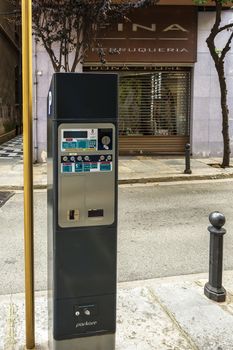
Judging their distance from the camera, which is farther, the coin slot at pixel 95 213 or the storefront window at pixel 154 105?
the storefront window at pixel 154 105

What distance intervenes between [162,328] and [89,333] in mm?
959

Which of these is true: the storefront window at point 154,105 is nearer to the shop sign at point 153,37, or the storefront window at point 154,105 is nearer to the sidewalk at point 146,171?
→ the shop sign at point 153,37

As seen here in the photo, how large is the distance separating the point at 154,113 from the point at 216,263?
12.6 m

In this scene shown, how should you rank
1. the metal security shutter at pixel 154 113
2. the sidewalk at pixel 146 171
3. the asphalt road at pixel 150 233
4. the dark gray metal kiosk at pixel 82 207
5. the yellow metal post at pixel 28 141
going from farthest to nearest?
the metal security shutter at pixel 154 113 < the sidewalk at pixel 146 171 < the asphalt road at pixel 150 233 < the yellow metal post at pixel 28 141 < the dark gray metal kiosk at pixel 82 207

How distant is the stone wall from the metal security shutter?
0.60 meters

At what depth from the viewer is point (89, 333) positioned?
10.7 feet

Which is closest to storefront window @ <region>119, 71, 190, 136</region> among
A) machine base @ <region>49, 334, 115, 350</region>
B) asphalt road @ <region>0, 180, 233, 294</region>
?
asphalt road @ <region>0, 180, 233, 294</region>

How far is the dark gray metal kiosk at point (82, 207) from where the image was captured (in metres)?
2.97

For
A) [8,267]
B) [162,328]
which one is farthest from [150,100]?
[162,328]

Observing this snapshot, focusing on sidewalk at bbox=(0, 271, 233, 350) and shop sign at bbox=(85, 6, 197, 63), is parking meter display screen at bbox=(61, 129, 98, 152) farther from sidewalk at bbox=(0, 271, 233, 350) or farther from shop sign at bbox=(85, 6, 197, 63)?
shop sign at bbox=(85, 6, 197, 63)

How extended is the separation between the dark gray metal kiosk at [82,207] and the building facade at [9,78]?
17799 millimetres

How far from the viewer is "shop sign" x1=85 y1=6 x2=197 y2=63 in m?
15.7

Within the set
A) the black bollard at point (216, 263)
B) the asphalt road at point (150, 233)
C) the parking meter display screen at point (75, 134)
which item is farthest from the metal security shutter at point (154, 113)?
the parking meter display screen at point (75, 134)

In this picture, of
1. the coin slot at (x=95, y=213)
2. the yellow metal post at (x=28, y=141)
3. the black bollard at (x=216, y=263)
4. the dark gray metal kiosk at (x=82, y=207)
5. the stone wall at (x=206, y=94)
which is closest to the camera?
the dark gray metal kiosk at (x=82, y=207)
